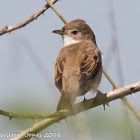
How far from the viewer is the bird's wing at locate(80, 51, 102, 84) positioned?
4.92m

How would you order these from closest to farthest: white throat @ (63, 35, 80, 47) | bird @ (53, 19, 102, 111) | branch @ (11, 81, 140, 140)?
branch @ (11, 81, 140, 140)
bird @ (53, 19, 102, 111)
white throat @ (63, 35, 80, 47)

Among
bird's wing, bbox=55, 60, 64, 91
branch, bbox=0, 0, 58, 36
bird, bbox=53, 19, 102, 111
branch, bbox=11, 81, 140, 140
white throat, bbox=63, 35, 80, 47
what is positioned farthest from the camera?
white throat, bbox=63, 35, 80, 47

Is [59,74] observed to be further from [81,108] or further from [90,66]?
[81,108]

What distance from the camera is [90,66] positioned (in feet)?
16.7

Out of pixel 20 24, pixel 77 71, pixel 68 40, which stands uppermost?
pixel 68 40

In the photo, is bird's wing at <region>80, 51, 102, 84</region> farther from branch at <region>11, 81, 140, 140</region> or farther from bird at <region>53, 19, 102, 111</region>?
branch at <region>11, 81, 140, 140</region>

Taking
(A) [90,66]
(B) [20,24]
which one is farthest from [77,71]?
(B) [20,24]

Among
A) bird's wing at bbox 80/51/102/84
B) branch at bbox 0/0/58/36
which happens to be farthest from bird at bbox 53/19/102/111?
branch at bbox 0/0/58/36

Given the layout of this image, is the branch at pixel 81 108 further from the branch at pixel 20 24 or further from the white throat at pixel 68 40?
the white throat at pixel 68 40

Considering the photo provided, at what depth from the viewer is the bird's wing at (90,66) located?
4917mm

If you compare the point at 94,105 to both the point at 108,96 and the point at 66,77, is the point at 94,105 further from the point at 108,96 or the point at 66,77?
the point at 66,77

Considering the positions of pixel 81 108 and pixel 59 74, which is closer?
pixel 81 108

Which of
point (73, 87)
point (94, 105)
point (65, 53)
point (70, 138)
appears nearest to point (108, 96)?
point (94, 105)

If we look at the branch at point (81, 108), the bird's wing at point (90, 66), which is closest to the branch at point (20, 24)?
the bird's wing at point (90, 66)
